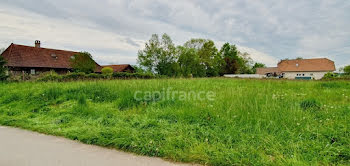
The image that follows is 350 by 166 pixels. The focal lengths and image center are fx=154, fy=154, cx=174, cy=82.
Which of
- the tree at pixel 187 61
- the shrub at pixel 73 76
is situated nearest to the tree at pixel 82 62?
the shrub at pixel 73 76

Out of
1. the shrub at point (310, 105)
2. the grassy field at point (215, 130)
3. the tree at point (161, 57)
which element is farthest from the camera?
the tree at point (161, 57)

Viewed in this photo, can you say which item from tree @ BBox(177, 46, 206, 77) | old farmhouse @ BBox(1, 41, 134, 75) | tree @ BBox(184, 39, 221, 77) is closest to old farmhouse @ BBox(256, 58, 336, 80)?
tree @ BBox(184, 39, 221, 77)

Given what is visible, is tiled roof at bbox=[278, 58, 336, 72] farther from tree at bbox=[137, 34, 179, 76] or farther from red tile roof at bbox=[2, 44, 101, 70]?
red tile roof at bbox=[2, 44, 101, 70]

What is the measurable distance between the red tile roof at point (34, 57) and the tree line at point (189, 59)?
16.7m

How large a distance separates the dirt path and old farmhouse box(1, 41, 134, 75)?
27582mm

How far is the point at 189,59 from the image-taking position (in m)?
41.0

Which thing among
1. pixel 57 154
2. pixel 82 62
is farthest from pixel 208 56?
pixel 57 154

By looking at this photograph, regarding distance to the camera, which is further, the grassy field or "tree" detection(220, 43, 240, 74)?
"tree" detection(220, 43, 240, 74)

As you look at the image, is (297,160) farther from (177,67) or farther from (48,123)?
(177,67)

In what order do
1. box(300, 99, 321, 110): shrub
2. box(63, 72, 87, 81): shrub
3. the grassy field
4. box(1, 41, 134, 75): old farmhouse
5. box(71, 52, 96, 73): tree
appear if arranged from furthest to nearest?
1. box(71, 52, 96, 73): tree
2. box(1, 41, 134, 75): old farmhouse
3. box(63, 72, 87, 81): shrub
4. box(300, 99, 321, 110): shrub
5. the grassy field

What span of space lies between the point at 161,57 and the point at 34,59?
24202 millimetres

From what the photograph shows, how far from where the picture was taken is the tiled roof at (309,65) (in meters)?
42.8

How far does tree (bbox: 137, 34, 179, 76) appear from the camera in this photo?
3884 centimetres

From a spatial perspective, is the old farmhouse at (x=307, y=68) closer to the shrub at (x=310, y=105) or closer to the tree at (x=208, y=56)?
the tree at (x=208, y=56)
